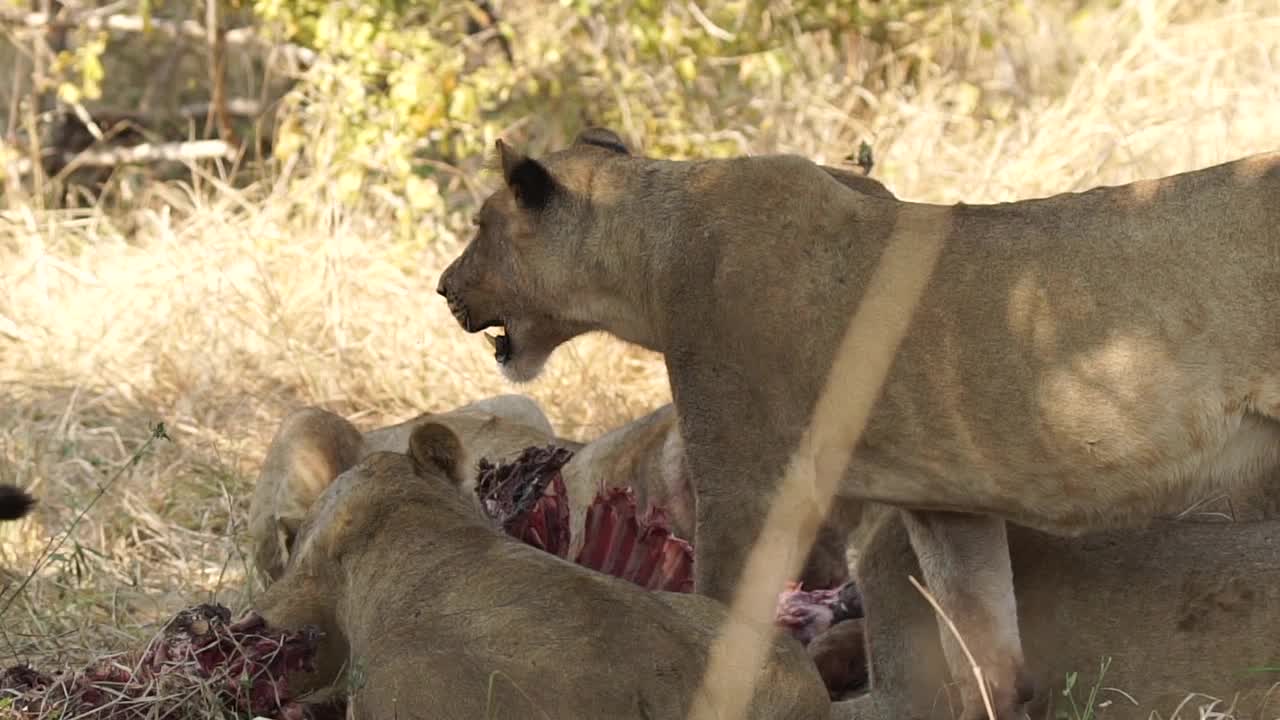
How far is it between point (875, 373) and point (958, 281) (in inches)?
11.2

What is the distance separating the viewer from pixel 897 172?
9812mm

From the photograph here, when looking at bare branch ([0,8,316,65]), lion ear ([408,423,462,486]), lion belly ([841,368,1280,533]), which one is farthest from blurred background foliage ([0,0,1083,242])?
lion belly ([841,368,1280,533])

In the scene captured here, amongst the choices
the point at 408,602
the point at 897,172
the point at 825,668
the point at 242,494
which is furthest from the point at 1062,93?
the point at 408,602

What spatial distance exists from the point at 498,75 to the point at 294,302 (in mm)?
1615

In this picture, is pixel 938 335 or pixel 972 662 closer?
pixel 972 662

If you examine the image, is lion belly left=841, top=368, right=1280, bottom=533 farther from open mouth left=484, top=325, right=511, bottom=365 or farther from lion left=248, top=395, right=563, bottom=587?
lion left=248, top=395, right=563, bottom=587

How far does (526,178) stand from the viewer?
16.0 ft

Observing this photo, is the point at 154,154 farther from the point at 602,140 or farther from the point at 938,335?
the point at 938,335

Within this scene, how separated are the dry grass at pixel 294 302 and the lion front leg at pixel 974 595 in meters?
2.77

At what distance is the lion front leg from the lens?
4.59 metres

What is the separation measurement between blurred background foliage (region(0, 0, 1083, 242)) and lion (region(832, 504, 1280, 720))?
4983 mm

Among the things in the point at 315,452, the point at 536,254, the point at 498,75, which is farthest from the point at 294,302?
the point at 536,254

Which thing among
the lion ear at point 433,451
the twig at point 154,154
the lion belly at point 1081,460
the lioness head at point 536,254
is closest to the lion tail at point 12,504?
the lion ear at point 433,451

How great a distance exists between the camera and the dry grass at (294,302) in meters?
7.57
